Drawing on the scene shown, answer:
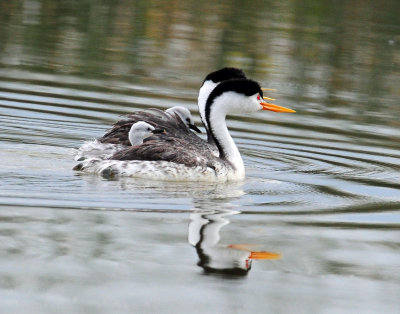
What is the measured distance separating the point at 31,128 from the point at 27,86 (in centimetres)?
268

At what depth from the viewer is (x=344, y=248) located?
847cm

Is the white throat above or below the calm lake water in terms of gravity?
above

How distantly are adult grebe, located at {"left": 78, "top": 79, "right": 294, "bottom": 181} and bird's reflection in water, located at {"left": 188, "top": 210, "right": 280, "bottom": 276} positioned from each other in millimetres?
1741

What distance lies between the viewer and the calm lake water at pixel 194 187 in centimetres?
722

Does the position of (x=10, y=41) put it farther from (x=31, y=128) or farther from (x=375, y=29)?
(x=375, y=29)

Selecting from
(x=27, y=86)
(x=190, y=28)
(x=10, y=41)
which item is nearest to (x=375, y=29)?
(x=190, y=28)

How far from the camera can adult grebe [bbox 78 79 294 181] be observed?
10906 millimetres

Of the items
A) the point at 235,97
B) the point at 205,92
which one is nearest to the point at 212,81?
the point at 205,92

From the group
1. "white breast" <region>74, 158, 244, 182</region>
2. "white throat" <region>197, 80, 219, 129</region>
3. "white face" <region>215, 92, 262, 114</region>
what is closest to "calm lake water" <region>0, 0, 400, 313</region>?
"white breast" <region>74, 158, 244, 182</region>

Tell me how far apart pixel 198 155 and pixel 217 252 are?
10.4 ft

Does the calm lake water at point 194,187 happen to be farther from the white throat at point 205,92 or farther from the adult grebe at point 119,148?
the white throat at point 205,92

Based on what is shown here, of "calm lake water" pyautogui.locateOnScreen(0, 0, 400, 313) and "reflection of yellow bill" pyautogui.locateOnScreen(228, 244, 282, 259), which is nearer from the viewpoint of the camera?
"calm lake water" pyautogui.locateOnScreen(0, 0, 400, 313)

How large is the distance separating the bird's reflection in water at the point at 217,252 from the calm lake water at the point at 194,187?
0.03 metres

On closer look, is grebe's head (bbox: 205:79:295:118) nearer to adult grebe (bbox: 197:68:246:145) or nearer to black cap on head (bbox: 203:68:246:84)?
adult grebe (bbox: 197:68:246:145)
